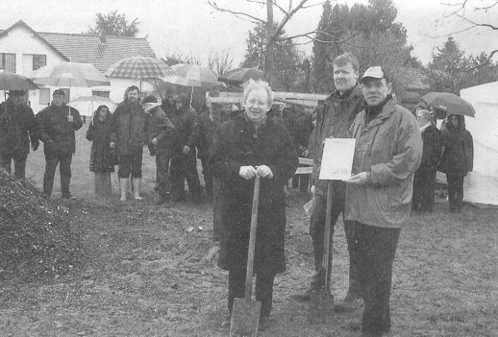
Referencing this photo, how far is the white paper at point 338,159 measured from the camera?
4.29m

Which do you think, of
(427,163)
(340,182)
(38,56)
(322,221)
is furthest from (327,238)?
(38,56)

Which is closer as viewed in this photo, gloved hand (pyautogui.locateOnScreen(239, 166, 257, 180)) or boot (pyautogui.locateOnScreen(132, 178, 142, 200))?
gloved hand (pyautogui.locateOnScreen(239, 166, 257, 180))

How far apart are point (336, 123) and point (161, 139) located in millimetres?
5069

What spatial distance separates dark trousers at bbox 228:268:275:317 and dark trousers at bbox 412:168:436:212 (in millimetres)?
5976

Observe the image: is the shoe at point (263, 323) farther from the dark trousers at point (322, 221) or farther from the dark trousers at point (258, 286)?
the dark trousers at point (322, 221)

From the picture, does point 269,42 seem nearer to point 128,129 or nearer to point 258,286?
point 128,129

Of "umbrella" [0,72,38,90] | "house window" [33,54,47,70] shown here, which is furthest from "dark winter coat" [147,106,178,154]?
"house window" [33,54,47,70]

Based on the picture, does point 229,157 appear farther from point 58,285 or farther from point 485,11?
point 485,11

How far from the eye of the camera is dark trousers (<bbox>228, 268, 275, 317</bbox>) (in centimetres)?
461

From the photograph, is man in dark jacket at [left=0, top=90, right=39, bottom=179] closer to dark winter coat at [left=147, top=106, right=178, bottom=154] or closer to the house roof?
dark winter coat at [left=147, top=106, right=178, bottom=154]

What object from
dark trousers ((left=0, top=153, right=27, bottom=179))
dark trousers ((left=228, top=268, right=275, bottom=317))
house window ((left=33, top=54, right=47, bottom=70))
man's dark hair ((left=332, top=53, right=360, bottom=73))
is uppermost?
house window ((left=33, top=54, right=47, bottom=70))

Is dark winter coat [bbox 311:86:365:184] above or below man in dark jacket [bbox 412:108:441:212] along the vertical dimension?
above

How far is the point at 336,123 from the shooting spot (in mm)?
4914

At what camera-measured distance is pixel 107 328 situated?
4.56 m
